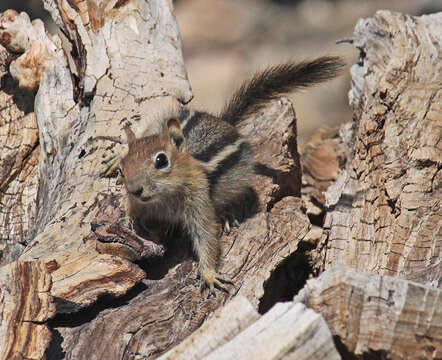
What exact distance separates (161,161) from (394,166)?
1.18m

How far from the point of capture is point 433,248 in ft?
8.93

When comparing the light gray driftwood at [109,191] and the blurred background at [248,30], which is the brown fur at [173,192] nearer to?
the light gray driftwood at [109,191]

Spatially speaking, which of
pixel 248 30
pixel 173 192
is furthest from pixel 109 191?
pixel 248 30

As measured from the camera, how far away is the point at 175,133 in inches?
124

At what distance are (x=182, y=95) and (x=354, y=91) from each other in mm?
1065

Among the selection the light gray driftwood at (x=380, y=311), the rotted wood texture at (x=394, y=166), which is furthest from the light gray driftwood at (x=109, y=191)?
the light gray driftwood at (x=380, y=311)

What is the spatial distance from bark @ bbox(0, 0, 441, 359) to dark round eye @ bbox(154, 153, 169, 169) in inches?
13.3

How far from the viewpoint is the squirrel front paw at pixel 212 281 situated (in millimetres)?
2744

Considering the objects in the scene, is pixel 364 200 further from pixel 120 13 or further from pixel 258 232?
pixel 120 13

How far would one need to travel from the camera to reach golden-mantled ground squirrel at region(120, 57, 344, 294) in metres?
2.92

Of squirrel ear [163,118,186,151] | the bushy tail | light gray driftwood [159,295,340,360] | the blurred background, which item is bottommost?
light gray driftwood [159,295,340,360]

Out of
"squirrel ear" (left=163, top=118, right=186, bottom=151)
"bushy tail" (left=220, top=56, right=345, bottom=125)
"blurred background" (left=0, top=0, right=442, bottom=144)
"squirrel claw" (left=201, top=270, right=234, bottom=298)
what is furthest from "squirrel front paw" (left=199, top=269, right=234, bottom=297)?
"blurred background" (left=0, top=0, right=442, bottom=144)

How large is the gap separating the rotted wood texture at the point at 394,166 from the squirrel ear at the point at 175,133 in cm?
85

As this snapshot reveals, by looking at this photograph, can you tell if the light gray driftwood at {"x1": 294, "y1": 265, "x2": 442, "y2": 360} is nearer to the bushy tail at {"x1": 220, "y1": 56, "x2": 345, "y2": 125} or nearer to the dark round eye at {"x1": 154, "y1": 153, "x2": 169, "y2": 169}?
the dark round eye at {"x1": 154, "y1": 153, "x2": 169, "y2": 169}
